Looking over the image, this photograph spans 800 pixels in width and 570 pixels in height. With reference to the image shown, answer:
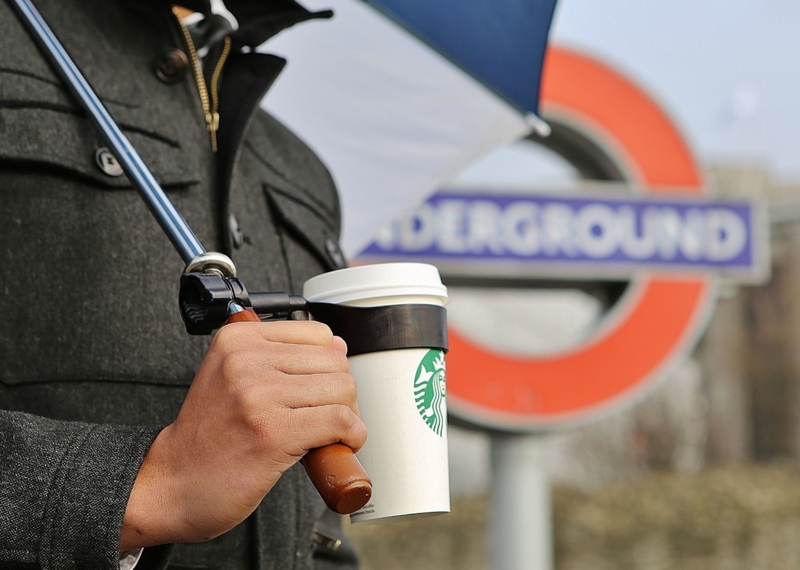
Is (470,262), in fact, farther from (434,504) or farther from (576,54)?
(434,504)

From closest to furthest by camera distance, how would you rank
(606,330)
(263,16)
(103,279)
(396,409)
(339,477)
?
(339,477), (396,409), (103,279), (263,16), (606,330)

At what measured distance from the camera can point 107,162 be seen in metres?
0.91

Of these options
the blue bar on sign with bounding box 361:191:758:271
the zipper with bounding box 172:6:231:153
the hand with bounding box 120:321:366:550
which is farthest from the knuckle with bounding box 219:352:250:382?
the blue bar on sign with bounding box 361:191:758:271

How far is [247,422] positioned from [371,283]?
0.18 m

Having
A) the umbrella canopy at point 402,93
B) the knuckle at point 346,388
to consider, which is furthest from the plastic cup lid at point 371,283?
the umbrella canopy at point 402,93

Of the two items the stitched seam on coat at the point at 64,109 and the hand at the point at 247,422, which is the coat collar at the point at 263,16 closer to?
the stitched seam on coat at the point at 64,109

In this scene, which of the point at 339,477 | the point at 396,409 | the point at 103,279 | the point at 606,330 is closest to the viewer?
the point at 339,477

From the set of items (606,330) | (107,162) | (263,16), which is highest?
(263,16)

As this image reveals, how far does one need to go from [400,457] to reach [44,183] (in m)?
0.41

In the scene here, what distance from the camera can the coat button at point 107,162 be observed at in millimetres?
913

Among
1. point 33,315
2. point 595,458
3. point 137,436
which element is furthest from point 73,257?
point 595,458

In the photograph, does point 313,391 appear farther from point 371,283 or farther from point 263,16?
point 263,16

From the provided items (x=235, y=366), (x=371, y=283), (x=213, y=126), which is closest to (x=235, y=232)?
(x=213, y=126)

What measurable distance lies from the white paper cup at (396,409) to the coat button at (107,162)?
26cm
